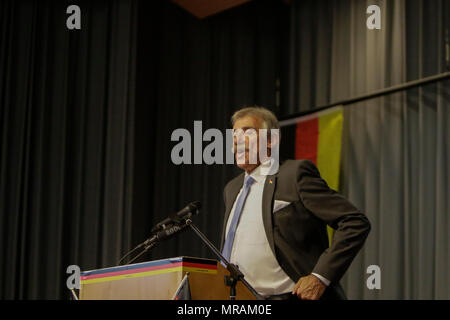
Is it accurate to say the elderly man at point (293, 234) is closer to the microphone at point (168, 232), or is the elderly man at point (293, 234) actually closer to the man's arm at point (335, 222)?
the man's arm at point (335, 222)

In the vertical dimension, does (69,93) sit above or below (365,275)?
above

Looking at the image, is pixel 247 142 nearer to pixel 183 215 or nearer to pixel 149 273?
pixel 183 215

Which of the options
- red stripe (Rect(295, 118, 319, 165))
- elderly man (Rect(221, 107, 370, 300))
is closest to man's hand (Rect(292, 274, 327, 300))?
elderly man (Rect(221, 107, 370, 300))

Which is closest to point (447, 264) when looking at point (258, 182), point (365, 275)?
point (365, 275)

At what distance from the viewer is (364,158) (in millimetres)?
4289

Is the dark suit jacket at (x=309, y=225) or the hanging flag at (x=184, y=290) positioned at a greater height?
the dark suit jacket at (x=309, y=225)

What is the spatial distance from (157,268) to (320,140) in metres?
3.06

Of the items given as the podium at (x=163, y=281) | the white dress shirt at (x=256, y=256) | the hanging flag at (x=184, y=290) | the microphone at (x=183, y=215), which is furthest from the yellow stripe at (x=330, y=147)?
the hanging flag at (x=184, y=290)

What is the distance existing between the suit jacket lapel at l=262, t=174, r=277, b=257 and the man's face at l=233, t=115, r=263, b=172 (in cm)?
13

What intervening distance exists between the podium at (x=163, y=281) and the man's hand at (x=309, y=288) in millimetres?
277

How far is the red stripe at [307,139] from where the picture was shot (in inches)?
183

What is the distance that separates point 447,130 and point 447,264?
865 mm

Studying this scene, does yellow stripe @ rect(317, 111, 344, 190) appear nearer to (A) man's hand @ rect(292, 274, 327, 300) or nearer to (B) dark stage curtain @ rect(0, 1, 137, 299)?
(B) dark stage curtain @ rect(0, 1, 137, 299)
